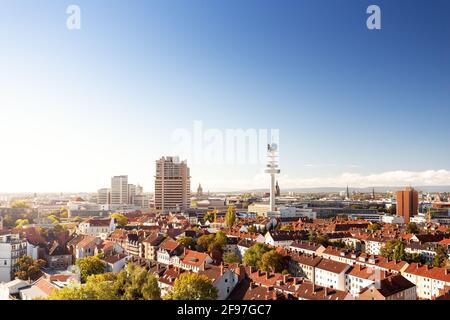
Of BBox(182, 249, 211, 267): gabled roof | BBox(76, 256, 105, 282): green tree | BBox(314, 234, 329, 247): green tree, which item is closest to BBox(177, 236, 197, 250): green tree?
BBox(182, 249, 211, 267): gabled roof

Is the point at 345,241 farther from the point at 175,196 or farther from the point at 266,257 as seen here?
the point at 175,196

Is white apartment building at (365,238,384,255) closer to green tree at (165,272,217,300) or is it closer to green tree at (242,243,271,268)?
green tree at (242,243,271,268)

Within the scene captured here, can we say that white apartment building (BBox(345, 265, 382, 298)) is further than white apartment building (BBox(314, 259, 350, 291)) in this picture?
No

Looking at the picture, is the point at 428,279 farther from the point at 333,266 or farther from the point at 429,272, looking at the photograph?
the point at 333,266
